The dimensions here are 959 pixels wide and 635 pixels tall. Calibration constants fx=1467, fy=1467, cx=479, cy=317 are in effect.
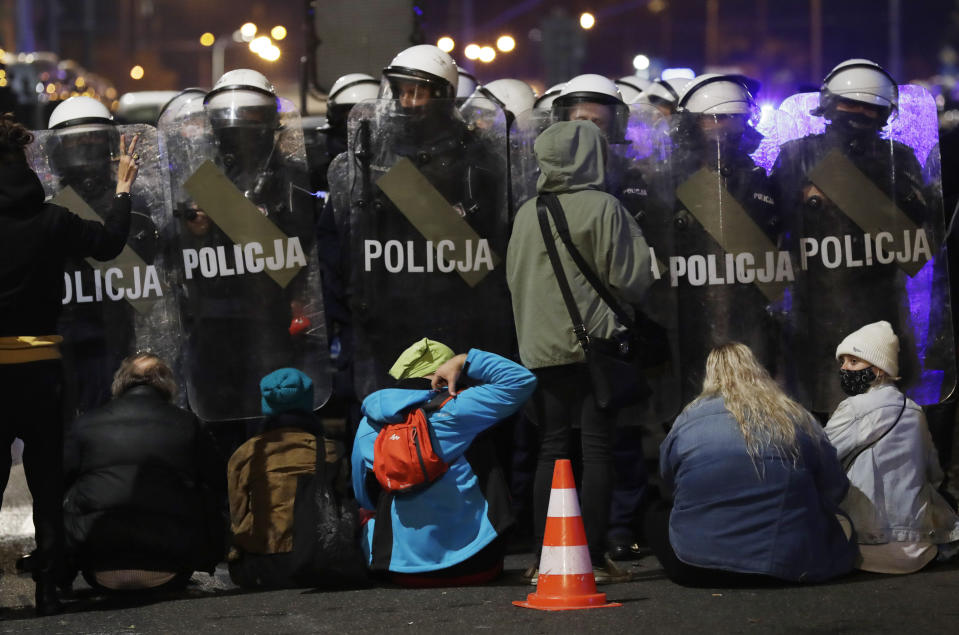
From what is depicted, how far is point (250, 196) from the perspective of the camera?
7020 mm

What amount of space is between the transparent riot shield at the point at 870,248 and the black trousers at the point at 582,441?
1526mm

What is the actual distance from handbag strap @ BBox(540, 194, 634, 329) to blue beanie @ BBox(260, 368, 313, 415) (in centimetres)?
135

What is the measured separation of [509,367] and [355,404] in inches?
59.2

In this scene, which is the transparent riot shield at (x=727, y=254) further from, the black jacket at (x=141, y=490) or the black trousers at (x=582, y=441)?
the black jacket at (x=141, y=490)

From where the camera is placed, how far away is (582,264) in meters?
Result: 5.91

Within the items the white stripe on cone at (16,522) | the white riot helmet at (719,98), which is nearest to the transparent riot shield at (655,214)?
the white riot helmet at (719,98)

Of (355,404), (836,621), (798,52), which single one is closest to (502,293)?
(355,404)

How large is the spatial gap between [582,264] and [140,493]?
2.04 meters

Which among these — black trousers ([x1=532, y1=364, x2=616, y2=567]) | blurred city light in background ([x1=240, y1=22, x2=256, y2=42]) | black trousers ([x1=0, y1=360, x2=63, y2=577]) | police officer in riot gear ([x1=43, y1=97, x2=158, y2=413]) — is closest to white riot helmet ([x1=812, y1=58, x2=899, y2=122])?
black trousers ([x1=532, y1=364, x2=616, y2=567])

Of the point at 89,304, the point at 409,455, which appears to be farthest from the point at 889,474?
the point at 89,304

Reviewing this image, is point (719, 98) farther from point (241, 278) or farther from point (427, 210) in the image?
point (241, 278)

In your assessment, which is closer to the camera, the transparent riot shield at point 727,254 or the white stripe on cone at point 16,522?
the transparent riot shield at point 727,254

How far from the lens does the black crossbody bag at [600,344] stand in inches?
230

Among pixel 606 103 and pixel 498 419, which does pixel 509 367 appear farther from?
pixel 606 103
